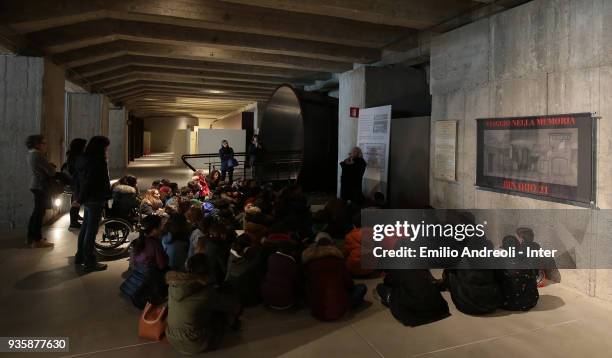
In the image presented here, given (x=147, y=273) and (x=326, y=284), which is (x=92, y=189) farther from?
(x=326, y=284)

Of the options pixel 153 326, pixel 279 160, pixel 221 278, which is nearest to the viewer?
pixel 153 326

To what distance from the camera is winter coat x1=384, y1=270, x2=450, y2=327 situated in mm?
3137

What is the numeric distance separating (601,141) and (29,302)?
17.2 ft

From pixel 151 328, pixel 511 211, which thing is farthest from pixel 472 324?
pixel 151 328

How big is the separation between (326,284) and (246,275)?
71 centimetres

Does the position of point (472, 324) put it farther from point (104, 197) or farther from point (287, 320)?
point (104, 197)

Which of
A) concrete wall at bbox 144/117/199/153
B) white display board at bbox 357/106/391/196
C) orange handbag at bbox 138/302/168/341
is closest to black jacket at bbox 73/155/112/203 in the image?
orange handbag at bbox 138/302/168/341

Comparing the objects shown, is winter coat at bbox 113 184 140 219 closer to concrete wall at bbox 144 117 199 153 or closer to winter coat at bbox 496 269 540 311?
winter coat at bbox 496 269 540 311

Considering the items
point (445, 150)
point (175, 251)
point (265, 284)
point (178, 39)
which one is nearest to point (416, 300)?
point (265, 284)

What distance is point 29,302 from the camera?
3.46 m

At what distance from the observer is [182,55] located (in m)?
8.23

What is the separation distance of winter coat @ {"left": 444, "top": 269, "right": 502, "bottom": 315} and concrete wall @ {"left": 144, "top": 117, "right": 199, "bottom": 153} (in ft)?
108

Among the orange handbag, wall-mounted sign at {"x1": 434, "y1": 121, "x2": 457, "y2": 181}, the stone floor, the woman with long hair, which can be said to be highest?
wall-mounted sign at {"x1": 434, "y1": 121, "x2": 457, "y2": 181}

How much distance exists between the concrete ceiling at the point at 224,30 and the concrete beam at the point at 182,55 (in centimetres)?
2
